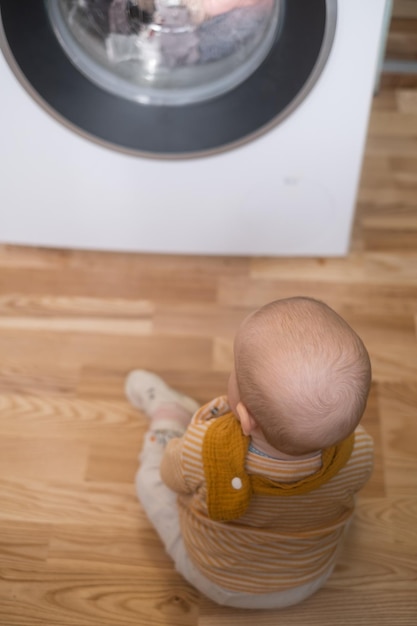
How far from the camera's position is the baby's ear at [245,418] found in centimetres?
81

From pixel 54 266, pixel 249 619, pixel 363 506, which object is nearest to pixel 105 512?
pixel 249 619

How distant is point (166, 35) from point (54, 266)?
55cm

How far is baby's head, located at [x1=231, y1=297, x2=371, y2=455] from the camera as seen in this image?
0.75 metres

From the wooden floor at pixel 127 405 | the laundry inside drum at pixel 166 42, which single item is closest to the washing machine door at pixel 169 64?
the laundry inside drum at pixel 166 42

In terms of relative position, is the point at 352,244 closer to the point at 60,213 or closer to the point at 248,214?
the point at 248,214

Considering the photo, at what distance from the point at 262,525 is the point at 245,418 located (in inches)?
8.7

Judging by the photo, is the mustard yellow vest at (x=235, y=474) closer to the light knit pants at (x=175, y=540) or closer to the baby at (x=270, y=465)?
the baby at (x=270, y=465)

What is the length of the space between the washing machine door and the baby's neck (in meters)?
0.55

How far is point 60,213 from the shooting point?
1.41 m

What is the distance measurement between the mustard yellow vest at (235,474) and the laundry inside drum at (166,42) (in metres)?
0.57

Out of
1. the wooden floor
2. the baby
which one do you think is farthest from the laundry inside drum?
the baby

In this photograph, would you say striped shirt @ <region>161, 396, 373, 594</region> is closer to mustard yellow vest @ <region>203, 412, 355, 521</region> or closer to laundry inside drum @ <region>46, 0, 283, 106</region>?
mustard yellow vest @ <region>203, 412, 355, 521</region>

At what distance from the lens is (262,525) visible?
3.14 feet

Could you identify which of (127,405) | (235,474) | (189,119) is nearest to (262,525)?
(235,474)
